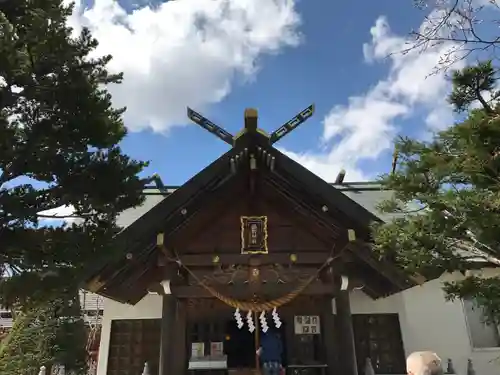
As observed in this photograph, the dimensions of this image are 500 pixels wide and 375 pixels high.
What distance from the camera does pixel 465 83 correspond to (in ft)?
18.7

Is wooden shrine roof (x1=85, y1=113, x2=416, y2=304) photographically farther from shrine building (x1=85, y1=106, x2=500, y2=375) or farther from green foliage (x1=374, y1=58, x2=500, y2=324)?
green foliage (x1=374, y1=58, x2=500, y2=324)

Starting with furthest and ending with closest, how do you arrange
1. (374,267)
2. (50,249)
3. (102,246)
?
(374,267) → (102,246) → (50,249)

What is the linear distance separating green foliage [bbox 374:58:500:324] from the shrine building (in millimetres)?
1088

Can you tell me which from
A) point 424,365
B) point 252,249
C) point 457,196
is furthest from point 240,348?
point 424,365

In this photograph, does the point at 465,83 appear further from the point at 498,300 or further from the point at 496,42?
the point at 498,300

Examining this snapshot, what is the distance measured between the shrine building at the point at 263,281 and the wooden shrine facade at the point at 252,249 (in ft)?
0.07

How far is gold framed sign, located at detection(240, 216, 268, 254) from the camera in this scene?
25.9 feet

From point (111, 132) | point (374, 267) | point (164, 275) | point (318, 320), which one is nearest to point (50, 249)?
point (111, 132)

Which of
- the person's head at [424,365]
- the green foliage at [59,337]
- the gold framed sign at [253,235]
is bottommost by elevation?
the person's head at [424,365]

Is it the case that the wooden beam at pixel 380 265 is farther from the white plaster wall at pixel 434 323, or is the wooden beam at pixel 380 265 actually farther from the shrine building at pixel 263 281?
the white plaster wall at pixel 434 323

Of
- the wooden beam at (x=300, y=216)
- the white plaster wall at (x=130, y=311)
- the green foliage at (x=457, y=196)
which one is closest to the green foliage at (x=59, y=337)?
the white plaster wall at (x=130, y=311)

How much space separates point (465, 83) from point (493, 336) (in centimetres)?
716

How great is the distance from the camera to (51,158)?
5.41 metres

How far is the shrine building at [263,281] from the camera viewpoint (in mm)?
7465
